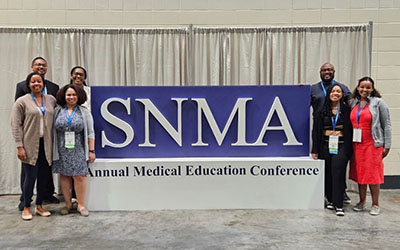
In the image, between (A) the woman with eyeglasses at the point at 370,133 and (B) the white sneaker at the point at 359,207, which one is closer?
(A) the woman with eyeglasses at the point at 370,133

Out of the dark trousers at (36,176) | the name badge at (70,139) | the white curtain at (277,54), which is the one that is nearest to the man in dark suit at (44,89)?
the dark trousers at (36,176)

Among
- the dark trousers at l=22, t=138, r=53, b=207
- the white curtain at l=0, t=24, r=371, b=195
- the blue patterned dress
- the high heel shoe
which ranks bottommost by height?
the high heel shoe

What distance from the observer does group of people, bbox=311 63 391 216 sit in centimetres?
345

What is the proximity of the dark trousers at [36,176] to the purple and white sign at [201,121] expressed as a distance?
1.74 feet

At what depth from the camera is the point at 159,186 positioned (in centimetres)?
359

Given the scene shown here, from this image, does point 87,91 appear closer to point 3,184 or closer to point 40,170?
point 40,170

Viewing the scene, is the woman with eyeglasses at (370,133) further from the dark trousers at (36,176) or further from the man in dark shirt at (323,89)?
the dark trousers at (36,176)

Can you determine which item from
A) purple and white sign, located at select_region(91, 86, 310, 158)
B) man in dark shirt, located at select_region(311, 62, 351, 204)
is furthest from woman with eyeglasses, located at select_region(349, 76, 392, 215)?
purple and white sign, located at select_region(91, 86, 310, 158)

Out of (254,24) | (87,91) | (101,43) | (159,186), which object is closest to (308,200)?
(159,186)

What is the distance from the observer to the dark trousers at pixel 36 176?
3.38 metres

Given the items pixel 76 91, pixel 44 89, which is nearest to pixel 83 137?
→ pixel 76 91

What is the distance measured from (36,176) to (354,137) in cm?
315

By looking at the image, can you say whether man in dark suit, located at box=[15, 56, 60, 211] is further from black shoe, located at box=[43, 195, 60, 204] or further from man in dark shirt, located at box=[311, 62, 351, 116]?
man in dark shirt, located at box=[311, 62, 351, 116]

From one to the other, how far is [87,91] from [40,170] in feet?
3.09
